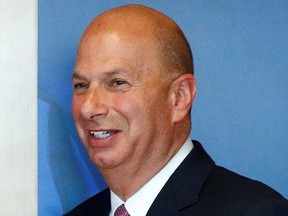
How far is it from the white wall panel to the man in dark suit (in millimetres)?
115

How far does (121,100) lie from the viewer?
1.81 meters

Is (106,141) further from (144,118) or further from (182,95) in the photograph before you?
(182,95)

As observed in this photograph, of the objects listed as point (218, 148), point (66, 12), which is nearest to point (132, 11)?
point (66, 12)

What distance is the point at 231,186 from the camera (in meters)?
1.79

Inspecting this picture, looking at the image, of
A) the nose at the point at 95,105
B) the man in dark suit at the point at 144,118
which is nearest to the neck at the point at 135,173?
the man in dark suit at the point at 144,118

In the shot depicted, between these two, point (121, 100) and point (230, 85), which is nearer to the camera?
point (121, 100)

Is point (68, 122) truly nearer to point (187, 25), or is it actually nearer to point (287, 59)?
point (187, 25)

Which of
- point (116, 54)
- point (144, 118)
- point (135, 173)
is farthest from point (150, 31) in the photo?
point (135, 173)

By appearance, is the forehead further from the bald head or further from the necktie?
the necktie

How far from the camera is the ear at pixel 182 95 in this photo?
188 centimetres

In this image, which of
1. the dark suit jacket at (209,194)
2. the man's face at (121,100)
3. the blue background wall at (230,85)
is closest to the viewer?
the dark suit jacket at (209,194)

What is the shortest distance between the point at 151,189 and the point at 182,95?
0.23 m

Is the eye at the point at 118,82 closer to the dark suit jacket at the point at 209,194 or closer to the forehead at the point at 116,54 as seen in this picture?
the forehead at the point at 116,54

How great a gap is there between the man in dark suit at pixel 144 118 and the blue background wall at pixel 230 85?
115 mm
